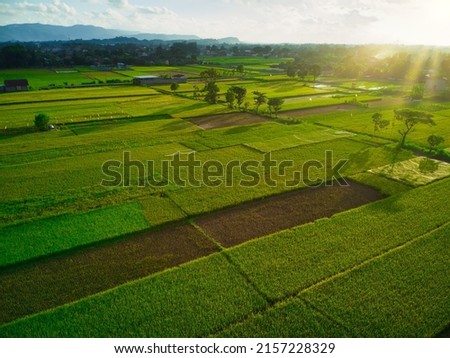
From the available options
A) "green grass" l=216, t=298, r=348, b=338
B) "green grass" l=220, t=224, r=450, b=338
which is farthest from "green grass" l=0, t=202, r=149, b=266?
"green grass" l=220, t=224, r=450, b=338

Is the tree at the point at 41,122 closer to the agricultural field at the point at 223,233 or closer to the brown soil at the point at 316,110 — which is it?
the agricultural field at the point at 223,233

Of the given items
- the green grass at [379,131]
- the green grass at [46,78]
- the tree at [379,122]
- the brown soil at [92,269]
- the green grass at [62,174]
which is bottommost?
the brown soil at [92,269]

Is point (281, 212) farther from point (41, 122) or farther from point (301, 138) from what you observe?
point (41, 122)

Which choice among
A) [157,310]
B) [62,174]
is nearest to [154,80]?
[62,174]

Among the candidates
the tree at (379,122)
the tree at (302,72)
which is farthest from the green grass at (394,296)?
the tree at (302,72)
